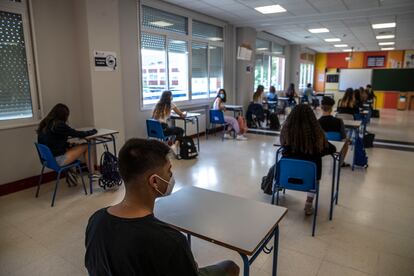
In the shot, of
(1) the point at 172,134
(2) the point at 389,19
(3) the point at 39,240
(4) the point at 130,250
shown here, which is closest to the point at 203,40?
(1) the point at 172,134

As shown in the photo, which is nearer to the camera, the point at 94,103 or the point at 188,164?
the point at 94,103

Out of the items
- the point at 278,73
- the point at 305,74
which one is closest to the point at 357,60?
the point at 305,74

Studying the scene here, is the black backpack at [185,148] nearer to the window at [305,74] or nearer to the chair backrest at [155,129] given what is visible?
the chair backrest at [155,129]

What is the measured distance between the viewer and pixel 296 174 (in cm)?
269

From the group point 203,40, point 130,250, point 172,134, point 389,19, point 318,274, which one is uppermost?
point 389,19

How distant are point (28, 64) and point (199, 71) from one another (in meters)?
3.97

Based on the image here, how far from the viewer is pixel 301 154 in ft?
9.13

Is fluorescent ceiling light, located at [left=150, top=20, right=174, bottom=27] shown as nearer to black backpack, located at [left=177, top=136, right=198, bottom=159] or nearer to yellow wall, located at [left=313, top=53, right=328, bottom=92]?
black backpack, located at [left=177, top=136, right=198, bottom=159]

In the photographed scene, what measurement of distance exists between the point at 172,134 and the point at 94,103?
1.45 metres

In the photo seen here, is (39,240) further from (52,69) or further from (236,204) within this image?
(52,69)

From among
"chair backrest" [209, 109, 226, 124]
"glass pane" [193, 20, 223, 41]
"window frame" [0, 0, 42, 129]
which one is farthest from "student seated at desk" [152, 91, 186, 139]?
"glass pane" [193, 20, 223, 41]

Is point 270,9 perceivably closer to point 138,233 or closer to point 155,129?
point 155,129

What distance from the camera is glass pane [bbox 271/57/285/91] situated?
11.5 meters

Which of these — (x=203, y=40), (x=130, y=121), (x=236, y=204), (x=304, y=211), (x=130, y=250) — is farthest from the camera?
(x=203, y=40)
